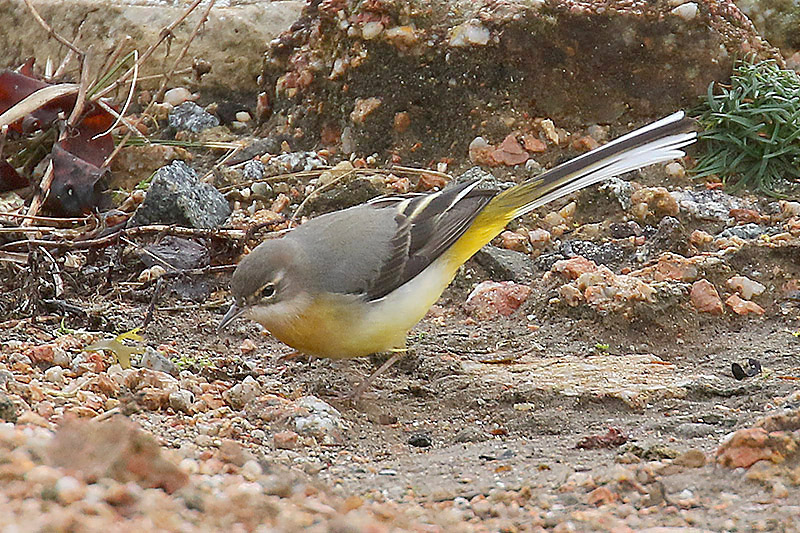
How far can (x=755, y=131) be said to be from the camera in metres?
6.77

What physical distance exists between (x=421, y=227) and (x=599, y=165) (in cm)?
111

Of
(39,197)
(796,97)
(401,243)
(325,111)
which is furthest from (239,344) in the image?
(796,97)

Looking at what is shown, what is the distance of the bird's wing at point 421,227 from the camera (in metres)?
5.08

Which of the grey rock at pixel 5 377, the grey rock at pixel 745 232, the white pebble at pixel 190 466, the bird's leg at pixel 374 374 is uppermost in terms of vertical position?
the white pebble at pixel 190 466

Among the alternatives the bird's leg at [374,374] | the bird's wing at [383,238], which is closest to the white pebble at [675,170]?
the bird's wing at [383,238]

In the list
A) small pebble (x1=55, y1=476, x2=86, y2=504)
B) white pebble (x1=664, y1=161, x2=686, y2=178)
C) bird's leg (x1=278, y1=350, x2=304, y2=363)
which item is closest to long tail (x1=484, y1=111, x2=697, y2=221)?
white pebble (x1=664, y1=161, x2=686, y2=178)

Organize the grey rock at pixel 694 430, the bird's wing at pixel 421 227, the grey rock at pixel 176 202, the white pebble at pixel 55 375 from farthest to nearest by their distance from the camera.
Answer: the grey rock at pixel 176 202 < the bird's wing at pixel 421 227 < the white pebble at pixel 55 375 < the grey rock at pixel 694 430

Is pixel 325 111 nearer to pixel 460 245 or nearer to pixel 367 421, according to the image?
pixel 460 245

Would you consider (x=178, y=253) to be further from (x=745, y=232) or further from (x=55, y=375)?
(x=745, y=232)

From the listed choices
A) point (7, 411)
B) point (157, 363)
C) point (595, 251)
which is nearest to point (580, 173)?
point (595, 251)

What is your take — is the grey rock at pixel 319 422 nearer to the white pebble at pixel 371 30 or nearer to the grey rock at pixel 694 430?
the grey rock at pixel 694 430

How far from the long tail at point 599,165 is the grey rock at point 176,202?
1.89 m

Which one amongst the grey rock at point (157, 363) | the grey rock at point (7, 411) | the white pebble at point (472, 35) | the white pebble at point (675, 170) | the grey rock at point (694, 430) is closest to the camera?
the grey rock at point (7, 411)

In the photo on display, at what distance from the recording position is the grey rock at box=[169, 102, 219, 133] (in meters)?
8.11
